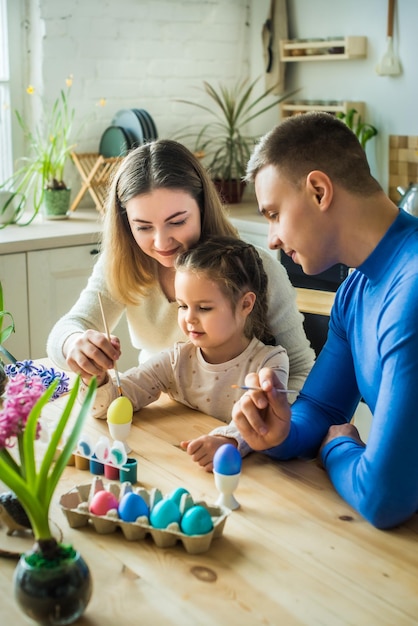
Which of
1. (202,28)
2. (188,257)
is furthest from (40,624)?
(202,28)

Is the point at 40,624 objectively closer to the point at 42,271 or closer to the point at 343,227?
the point at 343,227

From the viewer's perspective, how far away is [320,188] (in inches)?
59.9

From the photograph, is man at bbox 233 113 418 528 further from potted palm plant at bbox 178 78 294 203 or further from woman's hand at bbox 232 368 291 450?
potted palm plant at bbox 178 78 294 203

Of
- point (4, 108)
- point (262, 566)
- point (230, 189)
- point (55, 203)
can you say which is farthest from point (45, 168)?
point (262, 566)

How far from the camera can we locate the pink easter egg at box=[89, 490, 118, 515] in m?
1.37

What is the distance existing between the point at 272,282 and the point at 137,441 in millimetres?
697

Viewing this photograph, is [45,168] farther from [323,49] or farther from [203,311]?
[203,311]

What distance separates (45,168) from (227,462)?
2.77 metres

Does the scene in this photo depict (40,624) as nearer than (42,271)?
Yes

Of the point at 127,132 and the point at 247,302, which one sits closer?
the point at 247,302

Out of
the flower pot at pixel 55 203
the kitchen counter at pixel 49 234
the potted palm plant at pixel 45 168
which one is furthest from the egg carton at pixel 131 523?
the flower pot at pixel 55 203

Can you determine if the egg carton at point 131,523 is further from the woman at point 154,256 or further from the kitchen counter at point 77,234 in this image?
the kitchen counter at point 77,234

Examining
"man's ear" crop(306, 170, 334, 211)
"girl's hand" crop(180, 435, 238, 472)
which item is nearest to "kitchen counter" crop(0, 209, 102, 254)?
"girl's hand" crop(180, 435, 238, 472)

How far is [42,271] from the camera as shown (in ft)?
11.8
